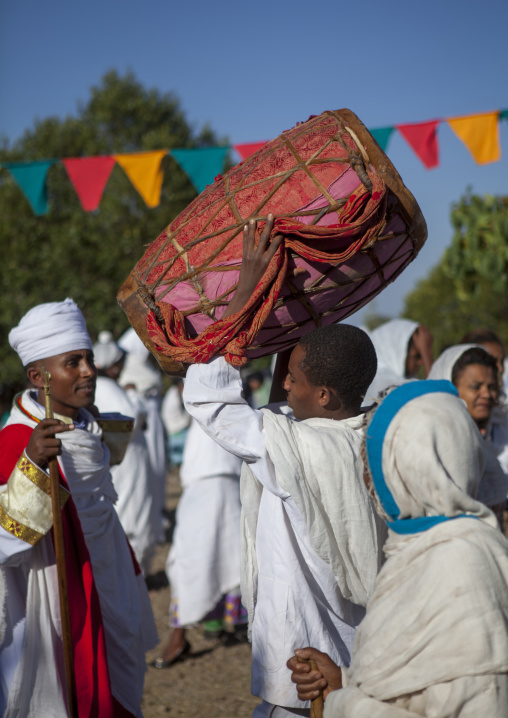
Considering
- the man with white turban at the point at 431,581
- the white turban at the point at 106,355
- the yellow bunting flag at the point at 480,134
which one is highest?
the yellow bunting flag at the point at 480,134

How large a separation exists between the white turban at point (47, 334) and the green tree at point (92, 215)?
14.5m

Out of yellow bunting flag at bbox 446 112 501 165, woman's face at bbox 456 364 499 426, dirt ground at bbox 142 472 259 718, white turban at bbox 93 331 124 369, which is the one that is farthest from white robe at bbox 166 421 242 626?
yellow bunting flag at bbox 446 112 501 165

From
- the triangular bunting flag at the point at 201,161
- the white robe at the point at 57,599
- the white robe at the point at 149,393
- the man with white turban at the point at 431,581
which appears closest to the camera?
the man with white turban at the point at 431,581

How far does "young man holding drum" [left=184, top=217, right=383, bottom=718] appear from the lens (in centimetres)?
217

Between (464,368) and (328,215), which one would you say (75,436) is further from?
(464,368)

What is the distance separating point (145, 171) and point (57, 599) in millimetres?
6299

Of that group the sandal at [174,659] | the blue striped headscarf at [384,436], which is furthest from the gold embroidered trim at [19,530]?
the sandal at [174,659]

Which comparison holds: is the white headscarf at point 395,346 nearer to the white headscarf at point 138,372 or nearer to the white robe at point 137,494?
the white robe at point 137,494

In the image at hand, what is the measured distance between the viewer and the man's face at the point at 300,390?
235 cm

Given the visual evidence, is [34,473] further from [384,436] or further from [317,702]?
[384,436]

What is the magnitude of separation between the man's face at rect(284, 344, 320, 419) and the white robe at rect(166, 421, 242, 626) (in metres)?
3.14

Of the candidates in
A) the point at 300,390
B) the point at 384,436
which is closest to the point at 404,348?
the point at 300,390

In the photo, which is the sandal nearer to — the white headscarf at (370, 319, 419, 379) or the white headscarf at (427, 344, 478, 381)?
the white headscarf at (370, 319, 419, 379)

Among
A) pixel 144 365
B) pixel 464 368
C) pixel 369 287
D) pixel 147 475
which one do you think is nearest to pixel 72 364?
pixel 369 287
